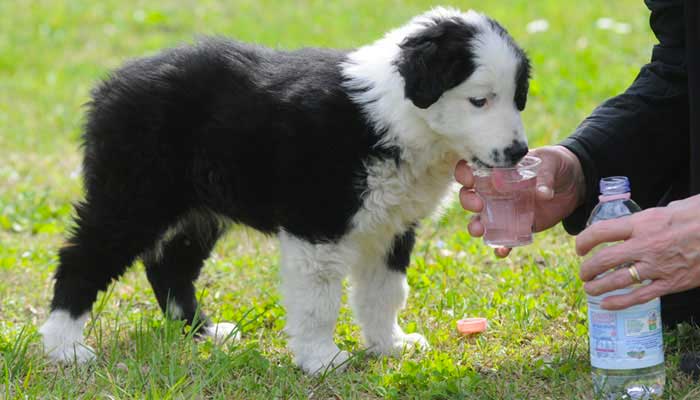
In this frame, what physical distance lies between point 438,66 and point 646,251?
0.85m

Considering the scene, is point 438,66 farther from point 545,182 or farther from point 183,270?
point 183,270

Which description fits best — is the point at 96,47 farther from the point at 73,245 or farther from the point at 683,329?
the point at 683,329

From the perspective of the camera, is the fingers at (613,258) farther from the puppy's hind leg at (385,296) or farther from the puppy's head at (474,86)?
the puppy's hind leg at (385,296)

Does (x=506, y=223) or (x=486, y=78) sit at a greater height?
(x=486, y=78)

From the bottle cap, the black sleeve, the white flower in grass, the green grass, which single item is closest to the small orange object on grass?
the green grass

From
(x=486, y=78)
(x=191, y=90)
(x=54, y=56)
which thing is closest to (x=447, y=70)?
(x=486, y=78)

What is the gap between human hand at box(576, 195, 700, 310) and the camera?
8.71 feet

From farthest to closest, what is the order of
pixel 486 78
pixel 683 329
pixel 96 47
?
pixel 96 47, pixel 683 329, pixel 486 78

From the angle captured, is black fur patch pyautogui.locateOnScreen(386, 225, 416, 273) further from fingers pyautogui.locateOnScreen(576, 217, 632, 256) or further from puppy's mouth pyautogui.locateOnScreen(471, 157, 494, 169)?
fingers pyautogui.locateOnScreen(576, 217, 632, 256)

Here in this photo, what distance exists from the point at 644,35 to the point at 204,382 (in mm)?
6519

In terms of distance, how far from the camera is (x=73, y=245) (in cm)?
366

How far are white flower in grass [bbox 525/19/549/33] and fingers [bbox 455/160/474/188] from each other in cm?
573

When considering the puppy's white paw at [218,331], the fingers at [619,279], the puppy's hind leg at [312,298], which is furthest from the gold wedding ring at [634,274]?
the puppy's white paw at [218,331]

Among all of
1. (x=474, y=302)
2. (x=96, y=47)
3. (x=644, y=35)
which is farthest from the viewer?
(x=96, y=47)
